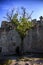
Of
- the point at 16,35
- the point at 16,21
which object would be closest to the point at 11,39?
the point at 16,35

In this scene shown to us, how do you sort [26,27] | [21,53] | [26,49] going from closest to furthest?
[26,27] < [21,53] < [26,49]

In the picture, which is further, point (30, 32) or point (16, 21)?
point (30, 32)

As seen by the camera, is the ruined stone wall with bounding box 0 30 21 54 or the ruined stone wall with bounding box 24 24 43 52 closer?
the ruined stone wall with bounding box 24 24 43 52

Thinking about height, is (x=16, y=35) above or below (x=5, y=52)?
above

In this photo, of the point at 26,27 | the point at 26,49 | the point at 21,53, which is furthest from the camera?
the point at 26,49

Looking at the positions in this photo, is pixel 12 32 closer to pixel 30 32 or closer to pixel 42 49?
pixel 30 32

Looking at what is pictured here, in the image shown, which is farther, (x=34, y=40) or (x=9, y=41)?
(x=9, y=41)

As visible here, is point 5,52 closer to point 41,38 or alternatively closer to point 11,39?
point 11,39

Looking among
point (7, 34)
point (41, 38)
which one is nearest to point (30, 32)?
point (41, 38)

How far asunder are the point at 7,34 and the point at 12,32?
0.93 m

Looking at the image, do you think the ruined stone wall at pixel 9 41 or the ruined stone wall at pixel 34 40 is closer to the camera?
the ruined stone wall at pixel 34 40

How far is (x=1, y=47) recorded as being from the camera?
28.3 meters

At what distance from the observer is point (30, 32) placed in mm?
27688

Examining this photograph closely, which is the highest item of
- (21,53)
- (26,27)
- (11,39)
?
(26,27)
